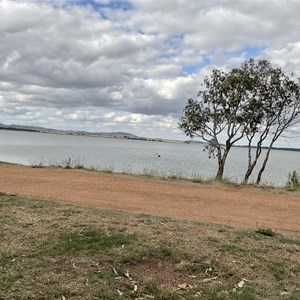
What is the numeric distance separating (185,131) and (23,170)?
8.26 metres

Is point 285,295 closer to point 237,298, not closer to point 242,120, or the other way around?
point 237,298

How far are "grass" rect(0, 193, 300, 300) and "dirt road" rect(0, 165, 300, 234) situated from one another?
6.29 ft

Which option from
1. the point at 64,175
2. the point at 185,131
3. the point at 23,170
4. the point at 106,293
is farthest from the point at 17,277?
the point at 185,131

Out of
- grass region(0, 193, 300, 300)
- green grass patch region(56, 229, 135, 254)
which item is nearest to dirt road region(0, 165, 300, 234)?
grass region(0, 193, 300, 300)

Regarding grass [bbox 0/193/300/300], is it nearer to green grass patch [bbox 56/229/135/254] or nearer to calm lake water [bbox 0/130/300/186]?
green grass patch [bbox 56/229/135/254]

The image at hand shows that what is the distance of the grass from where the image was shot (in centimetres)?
494

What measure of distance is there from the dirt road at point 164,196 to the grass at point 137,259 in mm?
1916

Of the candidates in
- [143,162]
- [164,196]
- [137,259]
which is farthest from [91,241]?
[143,162]

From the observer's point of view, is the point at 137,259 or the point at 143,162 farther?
the point at 143,162

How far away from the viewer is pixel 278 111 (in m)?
20.5

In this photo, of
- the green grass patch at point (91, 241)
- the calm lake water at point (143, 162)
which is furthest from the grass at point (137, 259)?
the calm lake water at point (143, 162)

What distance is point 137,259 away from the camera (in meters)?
5.85

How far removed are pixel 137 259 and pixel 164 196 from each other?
6.72m

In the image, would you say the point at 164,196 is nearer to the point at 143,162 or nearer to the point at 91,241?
the point at 91,241
